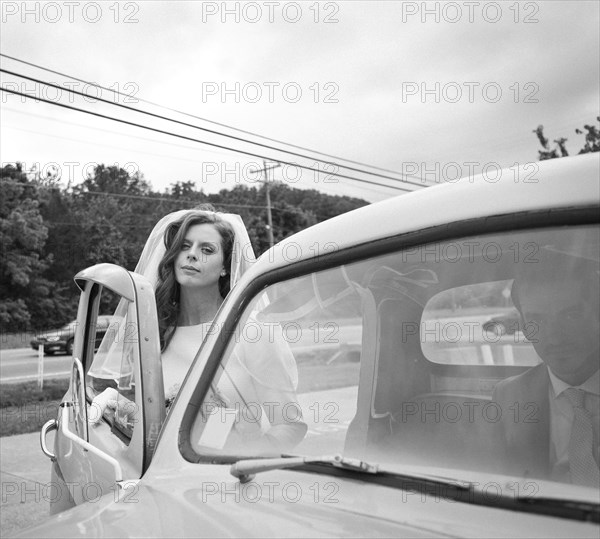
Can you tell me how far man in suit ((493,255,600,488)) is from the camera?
1155 mm

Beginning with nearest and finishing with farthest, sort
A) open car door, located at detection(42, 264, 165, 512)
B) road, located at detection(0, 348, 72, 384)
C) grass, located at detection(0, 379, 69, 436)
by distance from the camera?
open car door, located at detection(42, 264, 165, 512)
grass, located at detection(0, 379, 69, 436)
road, located at detection(0, 348, 72, 384)

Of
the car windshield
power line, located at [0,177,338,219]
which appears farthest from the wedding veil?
power line, located at [0,177,338,219]

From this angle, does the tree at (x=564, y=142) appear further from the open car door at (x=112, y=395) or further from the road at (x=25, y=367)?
the road at (x=25, y=367)

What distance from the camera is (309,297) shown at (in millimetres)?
1570

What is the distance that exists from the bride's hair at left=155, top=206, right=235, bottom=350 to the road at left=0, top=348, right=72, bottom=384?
42.6ft

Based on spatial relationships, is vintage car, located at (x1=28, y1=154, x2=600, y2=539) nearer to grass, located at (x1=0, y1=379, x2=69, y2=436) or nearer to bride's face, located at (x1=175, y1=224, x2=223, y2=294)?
bride's face, located at (x1=175, y1=224, x2=223, y2=294)

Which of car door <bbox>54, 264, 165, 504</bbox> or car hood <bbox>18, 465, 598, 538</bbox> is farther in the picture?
car door <bbox>54, 264, 165, 504</bbox>

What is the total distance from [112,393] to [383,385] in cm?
111

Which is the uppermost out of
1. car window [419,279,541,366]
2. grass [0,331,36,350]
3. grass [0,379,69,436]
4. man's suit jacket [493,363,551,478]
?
car window [419,279,541,366]

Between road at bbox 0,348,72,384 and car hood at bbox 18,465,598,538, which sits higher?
car hood at bbox 18,465,598,538

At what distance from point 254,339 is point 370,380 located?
13.2 inches

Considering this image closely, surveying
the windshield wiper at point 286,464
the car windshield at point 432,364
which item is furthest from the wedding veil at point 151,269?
the windshield wiper at point 286,464

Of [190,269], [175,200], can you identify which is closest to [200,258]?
[190,269]

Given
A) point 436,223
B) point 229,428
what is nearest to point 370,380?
point 229,428
